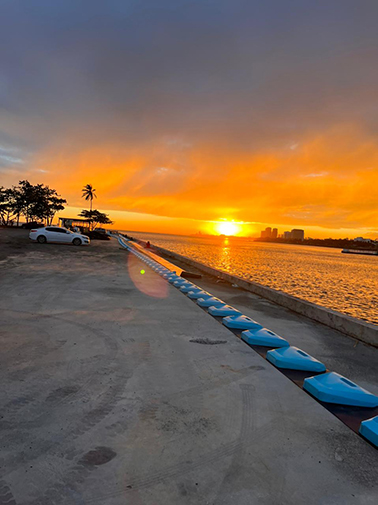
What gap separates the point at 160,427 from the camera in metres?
2.87

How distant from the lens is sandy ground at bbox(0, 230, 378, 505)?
2195 mm


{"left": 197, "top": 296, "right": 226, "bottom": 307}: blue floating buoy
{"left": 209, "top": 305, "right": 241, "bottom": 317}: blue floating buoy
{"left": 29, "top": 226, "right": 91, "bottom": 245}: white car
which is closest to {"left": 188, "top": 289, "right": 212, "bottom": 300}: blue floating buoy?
{"left": 197, "top": 296, "right": 226, "bottom": 307}: blue floating buoy

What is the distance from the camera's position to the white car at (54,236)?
2695 centimetres

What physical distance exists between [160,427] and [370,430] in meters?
2.14

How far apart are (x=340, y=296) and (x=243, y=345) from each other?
1788 cm

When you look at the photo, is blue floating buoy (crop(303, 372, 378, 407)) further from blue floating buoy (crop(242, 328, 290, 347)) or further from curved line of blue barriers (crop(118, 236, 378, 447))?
blue floating buoy (crop(242, 328, 290, 347))

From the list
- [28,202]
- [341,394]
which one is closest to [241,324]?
[341,394]

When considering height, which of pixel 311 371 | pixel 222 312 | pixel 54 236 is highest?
pixel 54 236

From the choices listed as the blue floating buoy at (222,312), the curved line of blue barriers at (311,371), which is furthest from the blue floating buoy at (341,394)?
the blue floating buoy at (222,312)

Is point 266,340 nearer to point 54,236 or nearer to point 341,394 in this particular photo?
point 341,394

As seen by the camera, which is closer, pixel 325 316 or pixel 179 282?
pixel 325 316

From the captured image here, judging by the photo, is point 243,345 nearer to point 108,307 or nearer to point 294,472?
point 294,472

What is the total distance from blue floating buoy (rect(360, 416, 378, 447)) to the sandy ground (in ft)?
0.38

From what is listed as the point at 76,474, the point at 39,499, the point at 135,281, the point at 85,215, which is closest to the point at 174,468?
the point at 76,474
